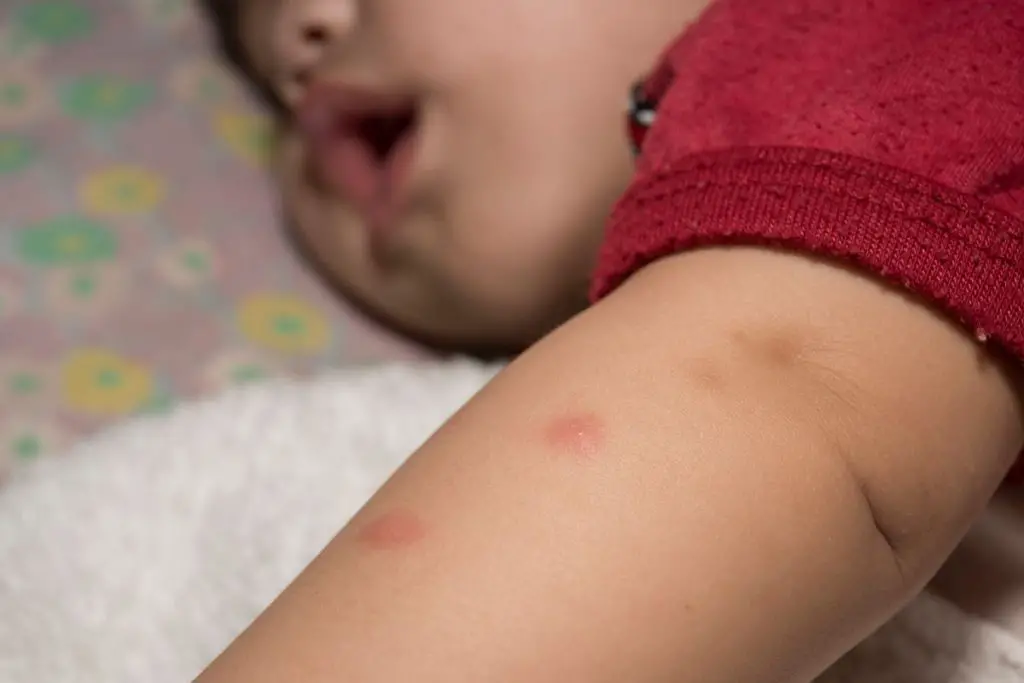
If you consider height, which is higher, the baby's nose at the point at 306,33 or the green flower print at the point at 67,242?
the baby's nose at the point at 306,33

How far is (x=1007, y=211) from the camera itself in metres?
0.47

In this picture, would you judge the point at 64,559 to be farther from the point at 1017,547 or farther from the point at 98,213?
the point at 1017,547

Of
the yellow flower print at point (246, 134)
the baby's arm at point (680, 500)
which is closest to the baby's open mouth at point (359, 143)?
the yellow flower print at point (246, 134)

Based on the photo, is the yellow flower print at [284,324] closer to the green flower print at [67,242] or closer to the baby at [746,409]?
the green flower print at [67,242]

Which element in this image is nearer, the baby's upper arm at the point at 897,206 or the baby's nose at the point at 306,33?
the baby's upper arm at the point at 897,206

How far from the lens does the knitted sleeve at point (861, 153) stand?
1.53 ft

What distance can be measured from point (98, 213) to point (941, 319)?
71cm

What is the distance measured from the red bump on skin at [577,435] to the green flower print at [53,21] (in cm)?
81

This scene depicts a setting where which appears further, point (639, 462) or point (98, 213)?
point (98, 213)

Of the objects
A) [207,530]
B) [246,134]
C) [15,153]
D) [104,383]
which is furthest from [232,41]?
[207,530]

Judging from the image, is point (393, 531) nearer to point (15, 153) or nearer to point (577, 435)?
point (577, 435)

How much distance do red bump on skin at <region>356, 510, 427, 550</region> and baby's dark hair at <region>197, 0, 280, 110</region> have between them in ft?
2.19

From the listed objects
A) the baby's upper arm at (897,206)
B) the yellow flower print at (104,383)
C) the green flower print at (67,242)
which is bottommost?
the yellow flower print at (104,383)

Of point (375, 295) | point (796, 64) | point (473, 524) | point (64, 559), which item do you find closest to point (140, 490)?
point (64, 559)
